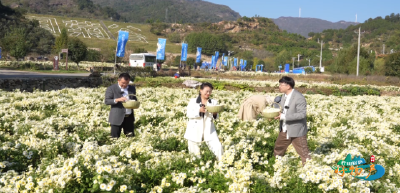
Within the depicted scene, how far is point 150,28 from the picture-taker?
652 feet

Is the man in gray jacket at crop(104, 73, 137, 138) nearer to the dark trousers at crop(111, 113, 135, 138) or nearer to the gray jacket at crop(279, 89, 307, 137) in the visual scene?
the dark trousers at crop(111, 113, 135, 138)

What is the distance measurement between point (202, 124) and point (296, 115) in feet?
5.24

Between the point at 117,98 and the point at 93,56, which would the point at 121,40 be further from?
the point at 93,56

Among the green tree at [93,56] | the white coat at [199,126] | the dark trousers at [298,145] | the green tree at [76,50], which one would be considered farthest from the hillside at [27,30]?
the dark trousers at [298,145]

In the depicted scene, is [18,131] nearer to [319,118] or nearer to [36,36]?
[319,118]

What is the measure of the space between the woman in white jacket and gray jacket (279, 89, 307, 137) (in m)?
1.28

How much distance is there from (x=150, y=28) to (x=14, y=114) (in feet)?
639

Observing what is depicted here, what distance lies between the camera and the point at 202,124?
A: 5.71m

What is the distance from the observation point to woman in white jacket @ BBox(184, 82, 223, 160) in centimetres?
559

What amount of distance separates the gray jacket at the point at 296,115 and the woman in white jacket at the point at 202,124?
1285 mm

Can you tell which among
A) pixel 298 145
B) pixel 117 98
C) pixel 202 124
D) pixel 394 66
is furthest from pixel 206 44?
pixel 202 124

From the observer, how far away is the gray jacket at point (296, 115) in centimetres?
578

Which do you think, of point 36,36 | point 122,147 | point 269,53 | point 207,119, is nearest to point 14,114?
point 122,147

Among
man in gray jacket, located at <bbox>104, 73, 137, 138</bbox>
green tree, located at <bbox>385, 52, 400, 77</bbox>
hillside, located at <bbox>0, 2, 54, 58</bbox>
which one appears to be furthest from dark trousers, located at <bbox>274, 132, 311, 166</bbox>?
hillside, located at <bbox>0, 2, 54, 58</bbox>
